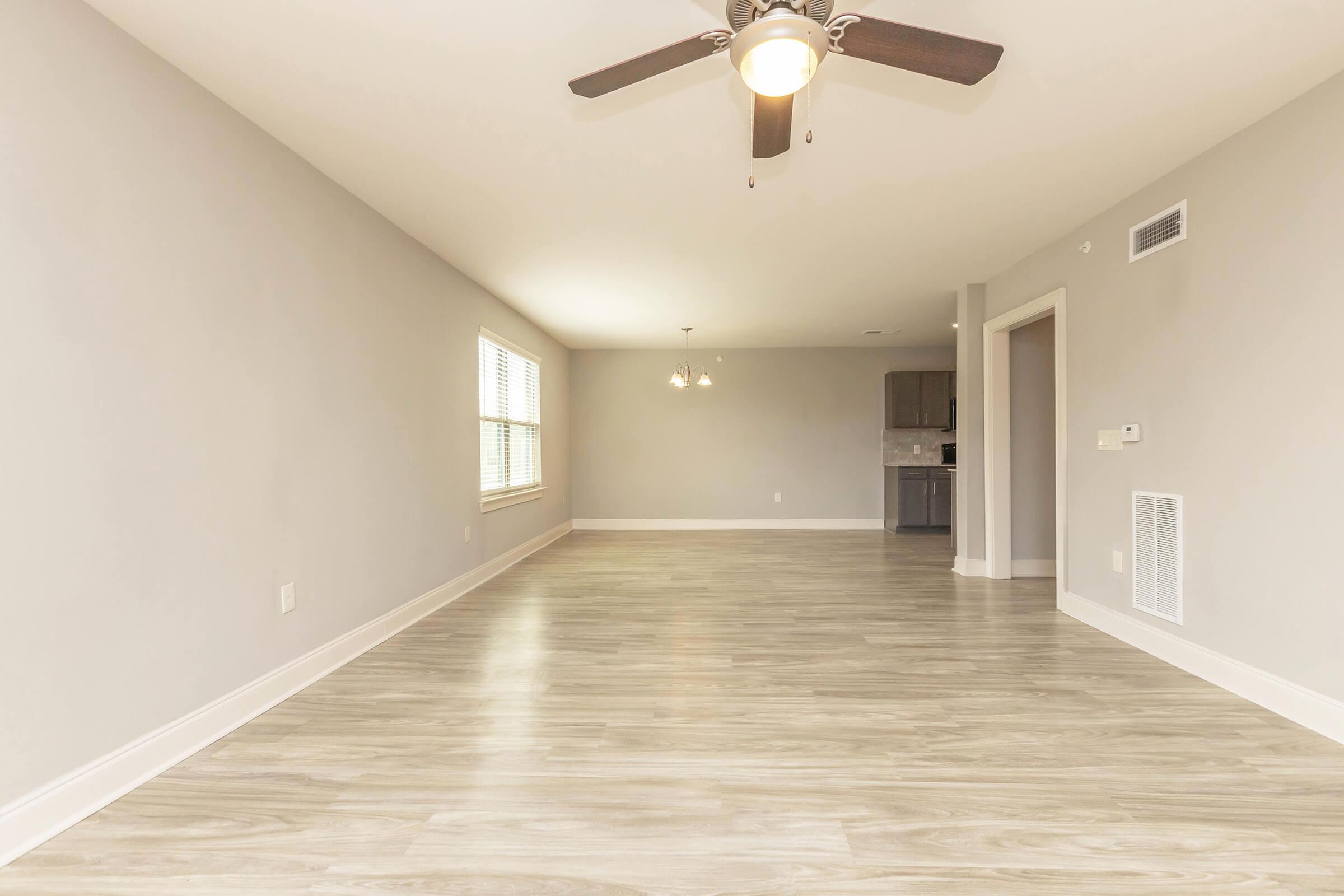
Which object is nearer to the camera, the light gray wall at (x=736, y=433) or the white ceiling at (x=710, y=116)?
the white ceiling at (x=710, y=116)

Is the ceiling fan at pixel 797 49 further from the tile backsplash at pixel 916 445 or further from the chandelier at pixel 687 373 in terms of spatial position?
the tile backsplash at pixel 916 445

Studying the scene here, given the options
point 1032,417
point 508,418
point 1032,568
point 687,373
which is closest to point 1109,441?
point 1032,417

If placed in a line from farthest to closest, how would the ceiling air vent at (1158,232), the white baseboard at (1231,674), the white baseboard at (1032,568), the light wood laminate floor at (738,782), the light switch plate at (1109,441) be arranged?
1. the white baseboard at (1032,568)
2. the light switch plate at (1109,441)
3. the ceiling air vent at (1158,232)
4. the white baseboard at (1231,674)
5. the light wood laminate floor at (738,782)

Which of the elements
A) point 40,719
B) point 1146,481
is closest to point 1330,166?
point 1146,481

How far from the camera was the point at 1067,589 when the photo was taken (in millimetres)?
4125

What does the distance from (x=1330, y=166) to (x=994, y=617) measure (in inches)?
106

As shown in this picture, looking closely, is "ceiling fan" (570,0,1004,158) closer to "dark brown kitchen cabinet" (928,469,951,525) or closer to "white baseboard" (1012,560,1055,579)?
"white baseboard" (1012,560,1055,579)

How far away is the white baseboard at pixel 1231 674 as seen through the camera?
2.35 m

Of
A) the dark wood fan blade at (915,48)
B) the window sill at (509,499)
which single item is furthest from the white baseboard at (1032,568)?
the dark wood fan blade at (915,48)

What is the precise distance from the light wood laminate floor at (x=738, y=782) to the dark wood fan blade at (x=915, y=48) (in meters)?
2.06

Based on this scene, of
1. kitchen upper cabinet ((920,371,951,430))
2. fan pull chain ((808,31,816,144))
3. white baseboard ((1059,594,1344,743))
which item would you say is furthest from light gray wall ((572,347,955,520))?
fan pull chain ((808,31,816,144))

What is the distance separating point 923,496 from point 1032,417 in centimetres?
286

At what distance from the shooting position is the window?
5.48m

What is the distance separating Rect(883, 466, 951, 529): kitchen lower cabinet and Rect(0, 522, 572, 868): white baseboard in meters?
6.24
